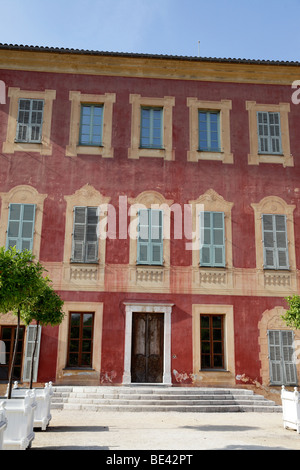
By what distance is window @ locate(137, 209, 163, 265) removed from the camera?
1403 cm

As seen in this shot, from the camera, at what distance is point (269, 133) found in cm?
1543

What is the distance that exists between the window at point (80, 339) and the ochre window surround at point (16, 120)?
5.42 meters

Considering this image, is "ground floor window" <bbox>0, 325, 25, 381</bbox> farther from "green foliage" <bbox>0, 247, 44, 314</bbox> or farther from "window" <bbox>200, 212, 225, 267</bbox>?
"green foliage" <bbox>0, 247, 44, 314</bbox>

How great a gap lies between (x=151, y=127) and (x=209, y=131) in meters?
1.97

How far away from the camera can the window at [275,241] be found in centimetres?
1424

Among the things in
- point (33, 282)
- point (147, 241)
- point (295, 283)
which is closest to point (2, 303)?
point (33, 282)

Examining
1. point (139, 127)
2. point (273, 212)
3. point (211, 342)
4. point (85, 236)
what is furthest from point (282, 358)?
point (139, 127)

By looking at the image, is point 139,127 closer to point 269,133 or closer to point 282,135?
point 269,133

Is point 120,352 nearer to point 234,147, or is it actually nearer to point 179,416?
point 179,416

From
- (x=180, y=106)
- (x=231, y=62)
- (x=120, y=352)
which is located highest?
(x=231, y=62)

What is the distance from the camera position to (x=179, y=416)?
34.1ft

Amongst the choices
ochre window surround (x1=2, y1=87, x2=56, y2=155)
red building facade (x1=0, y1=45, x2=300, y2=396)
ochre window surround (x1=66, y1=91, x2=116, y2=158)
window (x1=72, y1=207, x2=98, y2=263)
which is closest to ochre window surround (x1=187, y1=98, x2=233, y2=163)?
red building facade (x1=0, y1=45, x2=300, y2=396)

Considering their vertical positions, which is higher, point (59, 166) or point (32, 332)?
point (59, 166)

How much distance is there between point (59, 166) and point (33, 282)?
7716 millimetres
